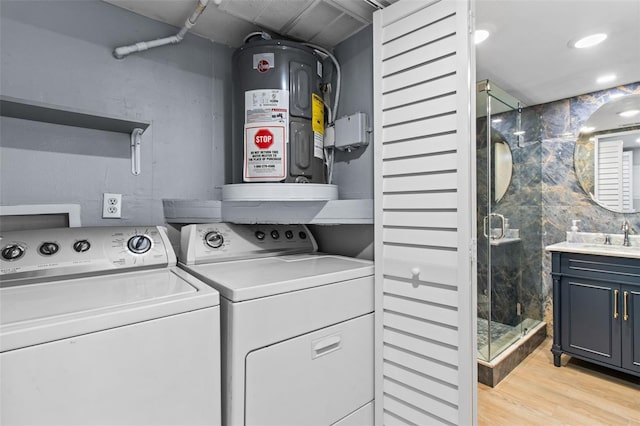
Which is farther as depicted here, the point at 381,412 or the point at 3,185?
the point at 381,412

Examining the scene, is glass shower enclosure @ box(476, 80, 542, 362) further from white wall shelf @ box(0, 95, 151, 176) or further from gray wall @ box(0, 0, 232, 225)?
white wall shelf @ box(0, 95, 151, 176)

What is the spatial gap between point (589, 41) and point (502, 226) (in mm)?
1311

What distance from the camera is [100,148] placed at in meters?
1.48

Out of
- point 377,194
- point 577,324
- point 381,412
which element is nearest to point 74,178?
point 377,194

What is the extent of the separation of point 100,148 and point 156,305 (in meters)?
1.00

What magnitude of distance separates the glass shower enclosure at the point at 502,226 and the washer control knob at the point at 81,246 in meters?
2.26

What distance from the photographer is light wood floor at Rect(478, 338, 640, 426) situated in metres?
1.86

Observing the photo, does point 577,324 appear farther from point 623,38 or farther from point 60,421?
point 60,421

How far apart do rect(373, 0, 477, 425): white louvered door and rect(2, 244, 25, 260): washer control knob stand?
1.33m

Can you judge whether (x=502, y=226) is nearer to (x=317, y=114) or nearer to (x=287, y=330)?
(x=317, y=114)

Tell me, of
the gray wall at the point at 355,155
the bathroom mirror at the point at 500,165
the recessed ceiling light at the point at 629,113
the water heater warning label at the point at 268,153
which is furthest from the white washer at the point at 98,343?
the recessed ceiling light at the point at 629,113

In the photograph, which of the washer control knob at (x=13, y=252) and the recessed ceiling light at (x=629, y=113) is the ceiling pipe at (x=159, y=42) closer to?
the washer control knob at (x=13, y=252)

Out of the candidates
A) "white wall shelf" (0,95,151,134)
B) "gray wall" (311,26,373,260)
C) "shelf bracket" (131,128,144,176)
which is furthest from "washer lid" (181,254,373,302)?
"white wall shelf" (0,95,151,134)

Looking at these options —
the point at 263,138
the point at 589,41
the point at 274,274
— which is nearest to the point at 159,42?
the point at 263,138
